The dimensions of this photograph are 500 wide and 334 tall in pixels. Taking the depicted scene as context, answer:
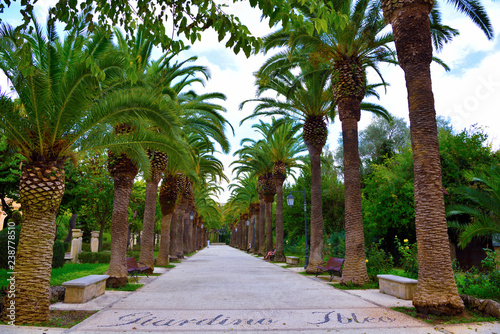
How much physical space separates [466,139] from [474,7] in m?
11.6

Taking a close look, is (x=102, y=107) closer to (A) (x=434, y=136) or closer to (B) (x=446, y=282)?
(A) (x=434, y=136)

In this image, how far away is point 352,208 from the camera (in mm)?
12414

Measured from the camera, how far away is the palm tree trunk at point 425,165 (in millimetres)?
7336

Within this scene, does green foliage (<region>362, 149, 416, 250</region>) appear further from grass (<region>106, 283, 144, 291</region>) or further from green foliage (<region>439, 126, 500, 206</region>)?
Answer: grass (<region>106, 283, 144, 291</region>)

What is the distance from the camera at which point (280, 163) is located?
27.1 metres

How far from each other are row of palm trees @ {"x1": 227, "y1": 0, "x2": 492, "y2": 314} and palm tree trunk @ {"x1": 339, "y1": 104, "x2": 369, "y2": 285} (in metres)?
0.03

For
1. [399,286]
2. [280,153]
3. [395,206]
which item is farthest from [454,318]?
[280,153]

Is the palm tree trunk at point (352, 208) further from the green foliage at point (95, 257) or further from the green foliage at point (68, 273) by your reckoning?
the green foliage at point (95, 257)

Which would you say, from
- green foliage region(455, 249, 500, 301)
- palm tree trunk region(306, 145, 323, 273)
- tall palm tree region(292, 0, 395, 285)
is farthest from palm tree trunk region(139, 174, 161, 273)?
green foliage region(455, 249, 500, 301)

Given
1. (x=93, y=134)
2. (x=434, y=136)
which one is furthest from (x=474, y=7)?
(x=93, y=134)

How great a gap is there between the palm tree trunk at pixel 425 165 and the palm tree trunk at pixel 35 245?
25.0ft

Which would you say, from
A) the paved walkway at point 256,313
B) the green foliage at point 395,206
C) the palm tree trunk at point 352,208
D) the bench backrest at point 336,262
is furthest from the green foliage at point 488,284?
the green foliage at point 395,206

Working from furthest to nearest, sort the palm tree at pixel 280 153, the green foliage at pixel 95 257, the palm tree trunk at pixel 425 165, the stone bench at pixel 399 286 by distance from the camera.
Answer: the palm tree at pixel 280 153
the green foliage at pixel 95 257
the stone bench at pixel 399 286
the palm tree trunk at pixel 425 165

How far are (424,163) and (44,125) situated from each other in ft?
26.9
